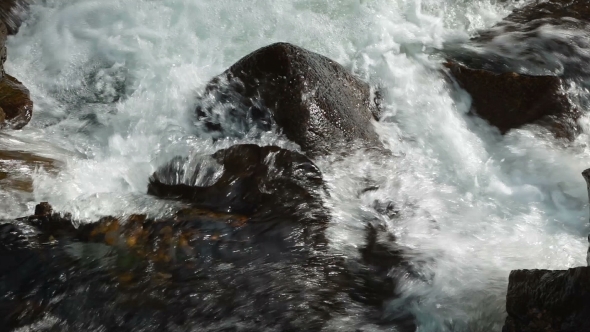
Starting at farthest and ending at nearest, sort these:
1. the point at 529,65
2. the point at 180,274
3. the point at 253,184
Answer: the point at 529,65 → the point at 253,184 → the point at 180,274

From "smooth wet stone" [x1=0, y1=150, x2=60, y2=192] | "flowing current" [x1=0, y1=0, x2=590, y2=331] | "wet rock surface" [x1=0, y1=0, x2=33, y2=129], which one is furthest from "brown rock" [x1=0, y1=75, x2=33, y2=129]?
"smooth wet stone" [x1=0, y1=150, x2=60, y2=192]

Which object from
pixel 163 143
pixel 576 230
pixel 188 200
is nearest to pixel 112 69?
pixel 163 143

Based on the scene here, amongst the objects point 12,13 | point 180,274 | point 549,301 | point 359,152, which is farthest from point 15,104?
point 549,301

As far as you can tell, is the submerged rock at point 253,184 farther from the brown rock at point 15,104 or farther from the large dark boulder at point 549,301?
the brown rock at point 15,104

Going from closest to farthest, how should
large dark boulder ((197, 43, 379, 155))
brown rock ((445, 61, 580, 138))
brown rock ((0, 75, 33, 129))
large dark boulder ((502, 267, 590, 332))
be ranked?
large dark boulder ((502, 267, 590, 332)) → large dark boulder ((197, 43, 379, 155)) → brown rock ((445, 61, 580, 138)) → brown rock ((0, 75, 33, 129))

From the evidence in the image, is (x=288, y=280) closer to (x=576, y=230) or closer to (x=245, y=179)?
(x=245, y=179)

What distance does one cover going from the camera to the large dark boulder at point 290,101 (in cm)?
504

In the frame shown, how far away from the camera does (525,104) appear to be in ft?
18.7

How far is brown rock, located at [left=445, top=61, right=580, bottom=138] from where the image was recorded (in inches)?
221

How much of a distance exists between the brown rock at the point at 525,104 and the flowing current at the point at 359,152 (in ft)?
0.37

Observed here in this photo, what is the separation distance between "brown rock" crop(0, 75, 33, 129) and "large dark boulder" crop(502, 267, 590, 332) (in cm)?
460

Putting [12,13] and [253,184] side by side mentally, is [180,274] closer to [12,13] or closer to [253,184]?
[253,184]

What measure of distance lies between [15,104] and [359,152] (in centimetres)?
339

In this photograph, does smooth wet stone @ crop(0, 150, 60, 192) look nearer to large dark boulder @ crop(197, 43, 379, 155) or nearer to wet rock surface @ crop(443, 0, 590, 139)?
large dark boulder @ crop(197, 43, 379, 155)
